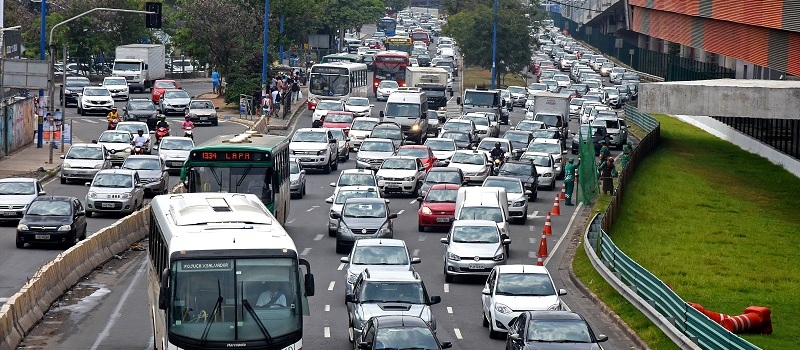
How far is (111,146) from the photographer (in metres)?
56.8

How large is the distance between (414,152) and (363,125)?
1105cm

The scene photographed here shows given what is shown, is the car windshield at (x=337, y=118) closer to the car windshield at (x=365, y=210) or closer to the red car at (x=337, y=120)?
the red car at (x=337, y=120)

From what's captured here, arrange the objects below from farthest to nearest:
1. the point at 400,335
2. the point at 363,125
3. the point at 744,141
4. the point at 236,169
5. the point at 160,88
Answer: the point at 160,88 → the point at 744,141 → the point at 363,125 → the point at 236,169 → the point at 400,335

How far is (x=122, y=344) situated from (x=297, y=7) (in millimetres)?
78396

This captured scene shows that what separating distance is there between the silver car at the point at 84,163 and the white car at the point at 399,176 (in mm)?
9992

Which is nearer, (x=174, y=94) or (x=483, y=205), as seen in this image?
(x=483, y=205)

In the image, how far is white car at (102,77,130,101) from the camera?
85.7m

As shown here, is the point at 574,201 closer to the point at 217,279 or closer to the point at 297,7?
the point at 217,279

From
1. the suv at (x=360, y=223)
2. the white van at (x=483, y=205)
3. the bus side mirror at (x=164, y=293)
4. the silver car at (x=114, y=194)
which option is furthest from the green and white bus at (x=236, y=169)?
the bus side mirror at (x=164, y=293)

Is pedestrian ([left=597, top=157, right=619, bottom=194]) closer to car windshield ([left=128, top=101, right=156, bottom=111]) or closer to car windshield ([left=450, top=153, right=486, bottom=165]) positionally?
car windshield ([left=450, top=153, right=486, bottom=165])

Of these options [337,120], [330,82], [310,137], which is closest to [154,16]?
[310,137]

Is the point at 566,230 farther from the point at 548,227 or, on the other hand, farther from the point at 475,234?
the point at 475,234

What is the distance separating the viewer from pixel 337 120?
69500mm

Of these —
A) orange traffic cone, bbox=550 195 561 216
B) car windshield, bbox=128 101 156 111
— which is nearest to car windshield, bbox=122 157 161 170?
orange traffic cone, bbox=550 195 561 216
